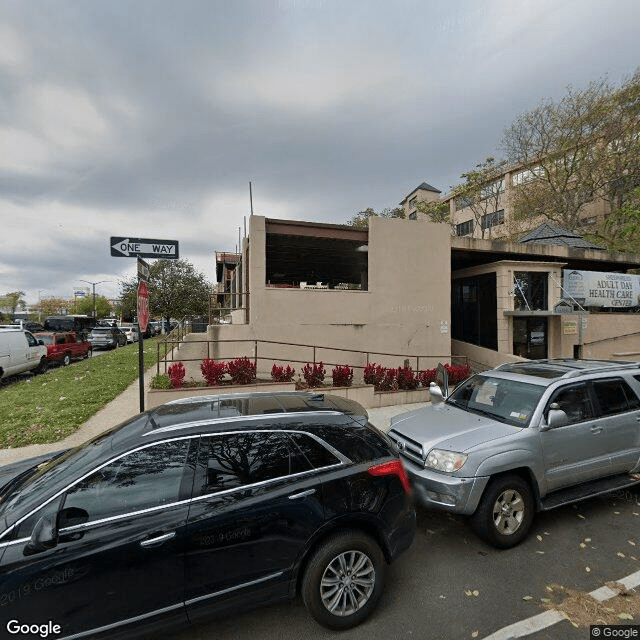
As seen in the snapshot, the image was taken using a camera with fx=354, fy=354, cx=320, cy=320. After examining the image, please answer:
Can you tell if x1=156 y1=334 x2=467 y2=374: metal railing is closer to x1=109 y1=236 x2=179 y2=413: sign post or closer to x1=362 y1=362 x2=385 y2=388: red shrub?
x1=362 y1=362 x2=385 y2=388: red shrub

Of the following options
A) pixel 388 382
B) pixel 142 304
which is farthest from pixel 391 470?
pixel 388 382

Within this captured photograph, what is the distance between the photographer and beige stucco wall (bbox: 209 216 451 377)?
32.8 ft

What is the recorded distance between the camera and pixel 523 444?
12.0ft

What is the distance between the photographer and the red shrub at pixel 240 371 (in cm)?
830

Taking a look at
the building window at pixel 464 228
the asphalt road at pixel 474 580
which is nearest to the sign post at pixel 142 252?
the asphalt road at pixel 474 580

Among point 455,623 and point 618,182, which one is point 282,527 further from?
point 618,182

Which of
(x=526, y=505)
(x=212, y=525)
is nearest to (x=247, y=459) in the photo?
(x=212, y=525)

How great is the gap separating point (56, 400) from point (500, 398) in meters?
10.1

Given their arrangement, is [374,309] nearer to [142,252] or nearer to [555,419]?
[142,252]

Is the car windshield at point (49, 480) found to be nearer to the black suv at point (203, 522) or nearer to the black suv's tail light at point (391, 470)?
the black suv at point (203, 522)

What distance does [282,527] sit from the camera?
246cm

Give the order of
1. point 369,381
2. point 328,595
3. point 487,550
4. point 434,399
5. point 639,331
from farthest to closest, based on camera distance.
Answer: point 639,331 < point 369,381 < point 434,399 < point 487,550 < point 328,595

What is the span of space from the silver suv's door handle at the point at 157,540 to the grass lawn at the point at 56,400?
18.5 feet

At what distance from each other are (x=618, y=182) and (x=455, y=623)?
28.3m
